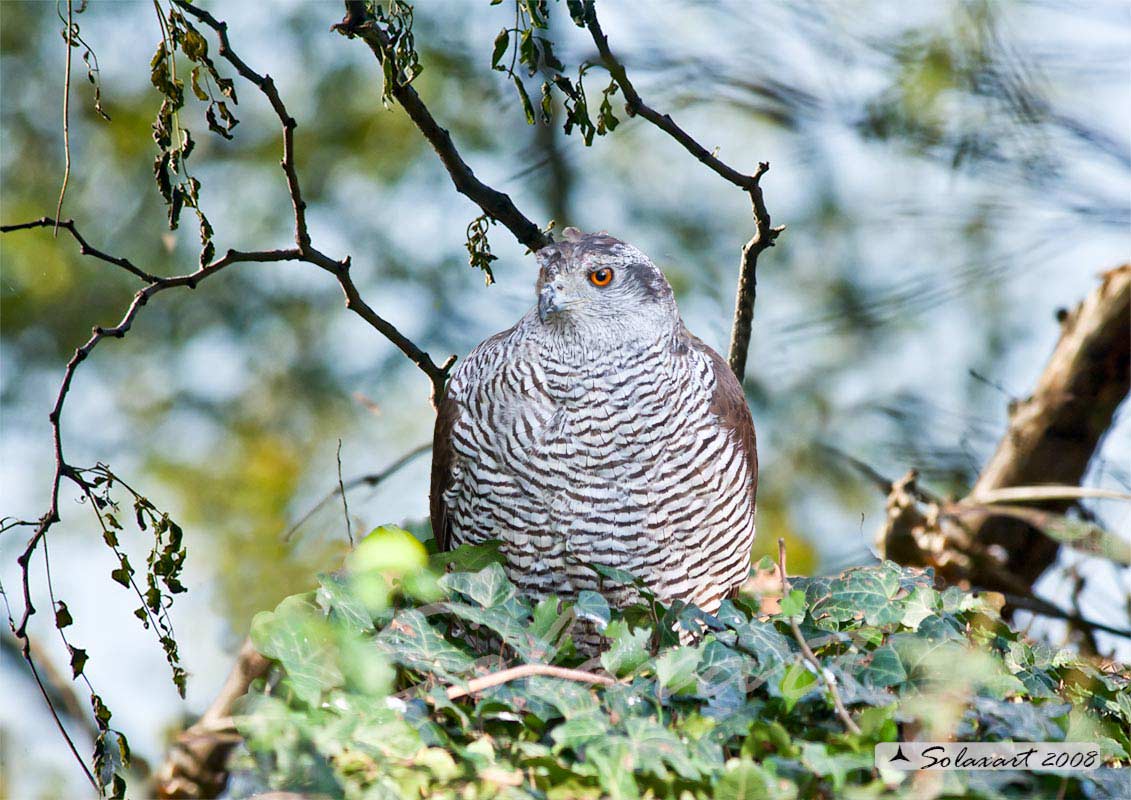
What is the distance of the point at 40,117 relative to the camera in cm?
510

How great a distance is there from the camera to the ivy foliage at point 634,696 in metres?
1.40

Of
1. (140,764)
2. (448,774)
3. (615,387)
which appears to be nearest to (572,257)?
(615,387)

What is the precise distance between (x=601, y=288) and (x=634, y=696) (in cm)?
107

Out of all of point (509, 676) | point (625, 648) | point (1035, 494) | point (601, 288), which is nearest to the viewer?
point (509, 676)

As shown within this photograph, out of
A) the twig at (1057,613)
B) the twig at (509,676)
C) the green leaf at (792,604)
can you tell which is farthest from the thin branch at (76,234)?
the twig at (1057,613)

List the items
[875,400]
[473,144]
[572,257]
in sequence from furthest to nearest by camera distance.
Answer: [473,144], [875,400], [572,257]

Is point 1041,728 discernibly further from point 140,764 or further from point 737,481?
point 140,764

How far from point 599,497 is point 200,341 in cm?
341

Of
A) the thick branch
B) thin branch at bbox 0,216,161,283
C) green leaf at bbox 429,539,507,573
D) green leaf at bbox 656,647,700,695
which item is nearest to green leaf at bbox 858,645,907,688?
green leaf at bbox 656,647,700,695

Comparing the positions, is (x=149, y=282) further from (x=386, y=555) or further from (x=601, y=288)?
(x=601, y=288)

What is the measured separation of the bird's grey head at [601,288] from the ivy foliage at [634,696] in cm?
64

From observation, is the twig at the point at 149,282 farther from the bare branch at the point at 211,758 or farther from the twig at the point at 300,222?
the bare branch at the point at 211,758

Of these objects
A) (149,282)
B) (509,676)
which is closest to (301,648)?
(509,676)

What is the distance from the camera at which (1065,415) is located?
12.7 feet
